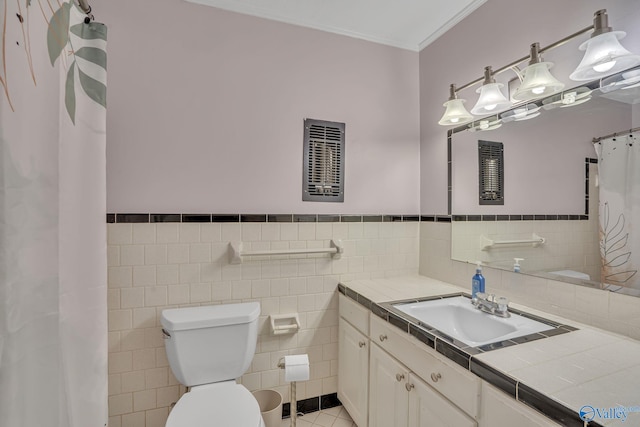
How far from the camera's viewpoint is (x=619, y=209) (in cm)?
118

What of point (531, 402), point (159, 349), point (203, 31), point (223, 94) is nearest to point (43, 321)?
point (531, 402)

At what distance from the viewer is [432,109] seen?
7.07 feet

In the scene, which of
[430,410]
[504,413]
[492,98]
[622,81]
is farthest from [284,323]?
[622,81]

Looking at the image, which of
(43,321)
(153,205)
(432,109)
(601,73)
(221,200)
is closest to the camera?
(43,321)

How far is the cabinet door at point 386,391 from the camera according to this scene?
1.34 meters

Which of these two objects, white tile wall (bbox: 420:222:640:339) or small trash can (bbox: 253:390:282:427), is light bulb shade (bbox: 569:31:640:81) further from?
small trash can (bbox: 253:390:282:427)

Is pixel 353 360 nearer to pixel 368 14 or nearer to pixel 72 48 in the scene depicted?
pixel 72 48

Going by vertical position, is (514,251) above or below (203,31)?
below

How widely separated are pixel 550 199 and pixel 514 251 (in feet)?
1.01

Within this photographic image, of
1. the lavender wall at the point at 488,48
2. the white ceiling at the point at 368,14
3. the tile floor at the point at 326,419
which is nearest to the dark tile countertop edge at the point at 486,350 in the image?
the lavender wall at the point at 488,48

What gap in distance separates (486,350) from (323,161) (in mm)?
1383

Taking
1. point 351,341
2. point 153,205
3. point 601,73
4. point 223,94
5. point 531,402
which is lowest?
point 351,341

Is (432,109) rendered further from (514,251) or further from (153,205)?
(153,205)

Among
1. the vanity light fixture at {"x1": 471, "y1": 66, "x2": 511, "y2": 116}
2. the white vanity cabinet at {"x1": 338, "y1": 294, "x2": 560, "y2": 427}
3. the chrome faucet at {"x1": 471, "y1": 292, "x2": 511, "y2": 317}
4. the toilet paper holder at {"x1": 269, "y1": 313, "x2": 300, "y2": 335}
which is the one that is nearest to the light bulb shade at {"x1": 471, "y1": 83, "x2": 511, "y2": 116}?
the vanity light fixture at {"x1": 471, "y1": 66, "x2": 511, "y2": 116}
